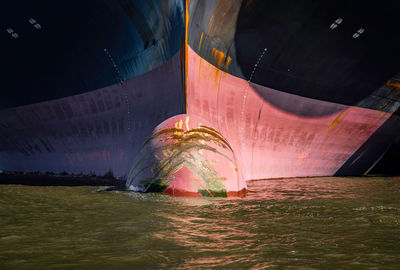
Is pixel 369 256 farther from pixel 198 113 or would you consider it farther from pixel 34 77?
pixel 34 77

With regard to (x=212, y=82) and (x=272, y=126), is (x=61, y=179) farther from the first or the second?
(x=272, y=126)

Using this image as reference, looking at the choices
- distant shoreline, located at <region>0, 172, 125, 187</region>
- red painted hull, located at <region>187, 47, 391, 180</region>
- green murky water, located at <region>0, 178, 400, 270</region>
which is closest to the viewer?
green murky water, located at <region>0, 178, 400, 270</region>

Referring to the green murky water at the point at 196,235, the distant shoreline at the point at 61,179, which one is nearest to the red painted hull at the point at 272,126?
the distant shoreline at the point at 61,179

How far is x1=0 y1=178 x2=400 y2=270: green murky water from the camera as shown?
206 centimetres

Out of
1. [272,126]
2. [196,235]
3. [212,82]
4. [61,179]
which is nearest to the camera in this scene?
[196,235]

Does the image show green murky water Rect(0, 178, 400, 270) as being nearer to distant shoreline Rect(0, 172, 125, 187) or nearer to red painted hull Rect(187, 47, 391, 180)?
red painted hull Rect(187, 47, 391, 180)

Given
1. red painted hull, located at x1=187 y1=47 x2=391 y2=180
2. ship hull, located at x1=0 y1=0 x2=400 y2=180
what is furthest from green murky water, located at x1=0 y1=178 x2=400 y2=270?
red painted hull, located at x1=187 y1=47 x2=391 y2=180

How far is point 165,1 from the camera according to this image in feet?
22.0

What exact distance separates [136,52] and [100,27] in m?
1.13

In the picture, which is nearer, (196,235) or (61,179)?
(196,235)

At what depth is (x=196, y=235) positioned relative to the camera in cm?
274

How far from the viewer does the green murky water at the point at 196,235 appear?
6.76 feet

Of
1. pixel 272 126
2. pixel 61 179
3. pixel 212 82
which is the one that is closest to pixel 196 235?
pixel 212 82

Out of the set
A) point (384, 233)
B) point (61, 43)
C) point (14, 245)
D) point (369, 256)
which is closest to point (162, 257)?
point (14, 245)
